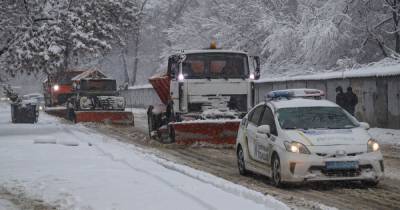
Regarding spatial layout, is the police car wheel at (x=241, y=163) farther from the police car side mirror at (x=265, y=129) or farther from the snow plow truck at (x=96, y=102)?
the snow plow truck at (x=96, y=102)

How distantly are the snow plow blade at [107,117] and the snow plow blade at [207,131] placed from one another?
39.7 ft

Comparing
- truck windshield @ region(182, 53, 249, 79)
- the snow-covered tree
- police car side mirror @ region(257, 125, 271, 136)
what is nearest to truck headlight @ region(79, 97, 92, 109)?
the snow-covered tree

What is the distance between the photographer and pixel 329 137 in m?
10.6

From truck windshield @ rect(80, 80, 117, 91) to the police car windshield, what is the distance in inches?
920

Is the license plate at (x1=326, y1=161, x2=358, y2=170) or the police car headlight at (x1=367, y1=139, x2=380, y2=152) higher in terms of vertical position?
the police car headlight at (x1=367, y1=139, x2=380, y2=152)

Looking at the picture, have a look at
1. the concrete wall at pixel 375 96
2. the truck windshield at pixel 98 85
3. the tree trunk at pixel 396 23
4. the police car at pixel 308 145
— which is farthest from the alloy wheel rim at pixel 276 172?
the tree trunk at pixel 396 23

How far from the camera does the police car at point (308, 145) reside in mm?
10367

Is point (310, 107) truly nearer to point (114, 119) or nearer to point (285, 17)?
point (114, 119)

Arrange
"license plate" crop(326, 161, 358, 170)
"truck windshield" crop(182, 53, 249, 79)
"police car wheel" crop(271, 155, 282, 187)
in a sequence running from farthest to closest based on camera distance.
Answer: "truck windshield" crop(182, 53, 249, 79), "police car wheel" crop(271, 155, 282, 187), "license plate" crop(326, 161, 358, 170)

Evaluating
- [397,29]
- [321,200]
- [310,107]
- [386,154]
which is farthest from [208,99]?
[397,29]

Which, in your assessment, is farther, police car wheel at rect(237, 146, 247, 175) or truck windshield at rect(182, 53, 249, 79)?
truck windshield at rect(182, 53, 249, 79)

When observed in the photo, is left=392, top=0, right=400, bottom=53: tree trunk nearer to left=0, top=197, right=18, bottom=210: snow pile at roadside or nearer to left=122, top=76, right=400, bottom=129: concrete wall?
left=122, top=76, right=400, bottom=129: concrete wall

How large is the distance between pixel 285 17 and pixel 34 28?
73.7 feet

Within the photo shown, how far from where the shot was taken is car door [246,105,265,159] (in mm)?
12328
